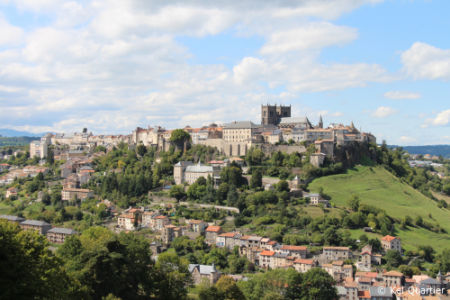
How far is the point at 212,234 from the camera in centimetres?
5478

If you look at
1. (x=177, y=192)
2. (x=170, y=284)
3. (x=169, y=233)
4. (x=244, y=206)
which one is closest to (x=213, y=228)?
(x=169, y=233)

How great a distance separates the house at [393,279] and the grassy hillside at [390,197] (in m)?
9.34

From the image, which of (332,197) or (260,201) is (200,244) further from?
(332,197)

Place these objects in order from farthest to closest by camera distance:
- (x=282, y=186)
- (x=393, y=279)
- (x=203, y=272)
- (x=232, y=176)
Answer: (x=232, y=176), (x=282, y=186), (x=203, y=272), (x=393, y=279)

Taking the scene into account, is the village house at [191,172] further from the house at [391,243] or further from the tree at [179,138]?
the house at [391,243]

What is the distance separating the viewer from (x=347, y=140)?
76062 mm

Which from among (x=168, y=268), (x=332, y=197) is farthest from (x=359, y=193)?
(x=168, y=268)

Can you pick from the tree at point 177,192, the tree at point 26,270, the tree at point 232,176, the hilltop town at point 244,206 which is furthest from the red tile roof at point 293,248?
the tree at point 26,270

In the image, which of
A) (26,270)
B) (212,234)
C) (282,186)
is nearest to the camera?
(26,270)

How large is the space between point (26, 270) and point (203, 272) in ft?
85.8

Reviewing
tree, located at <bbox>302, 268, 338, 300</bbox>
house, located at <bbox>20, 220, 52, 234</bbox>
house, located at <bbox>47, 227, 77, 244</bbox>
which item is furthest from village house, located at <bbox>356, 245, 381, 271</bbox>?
house, located at <bbox>20, 220, 52, 234</bbox>

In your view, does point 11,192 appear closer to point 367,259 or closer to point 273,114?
point 273,114

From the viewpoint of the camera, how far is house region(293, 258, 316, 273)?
149ft

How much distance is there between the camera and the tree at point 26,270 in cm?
2003
